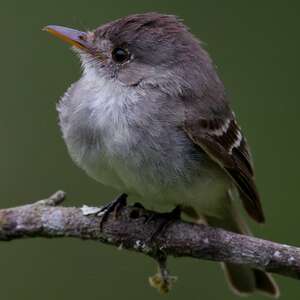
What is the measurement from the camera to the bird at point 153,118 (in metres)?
5.28

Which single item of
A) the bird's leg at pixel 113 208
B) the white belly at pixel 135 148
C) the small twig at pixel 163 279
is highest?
the white belly at pixel 135 148

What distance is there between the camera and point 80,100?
5.50 meters

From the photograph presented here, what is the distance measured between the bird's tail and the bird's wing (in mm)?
302

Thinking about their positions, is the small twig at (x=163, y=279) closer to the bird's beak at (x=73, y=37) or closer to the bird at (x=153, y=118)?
the bird at (x=153, y=118)

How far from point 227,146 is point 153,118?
2.29 ft

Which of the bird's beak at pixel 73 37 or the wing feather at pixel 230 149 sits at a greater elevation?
the bird's beak at pixel 73 37

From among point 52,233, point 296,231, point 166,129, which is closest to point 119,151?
point 166,129

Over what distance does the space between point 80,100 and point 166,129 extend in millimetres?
589

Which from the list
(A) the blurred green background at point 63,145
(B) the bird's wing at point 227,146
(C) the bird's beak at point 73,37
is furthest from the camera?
(A) the blurred green background at point 63,145

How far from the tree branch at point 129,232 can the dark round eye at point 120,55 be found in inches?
36.1

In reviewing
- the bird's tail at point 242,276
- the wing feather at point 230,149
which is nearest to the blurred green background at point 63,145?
the bird's tail at point 242,276

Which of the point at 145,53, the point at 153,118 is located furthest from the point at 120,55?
the point at 153,118

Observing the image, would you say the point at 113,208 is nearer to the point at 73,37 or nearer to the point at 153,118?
the point at 153,118

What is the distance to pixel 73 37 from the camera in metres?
5.71
